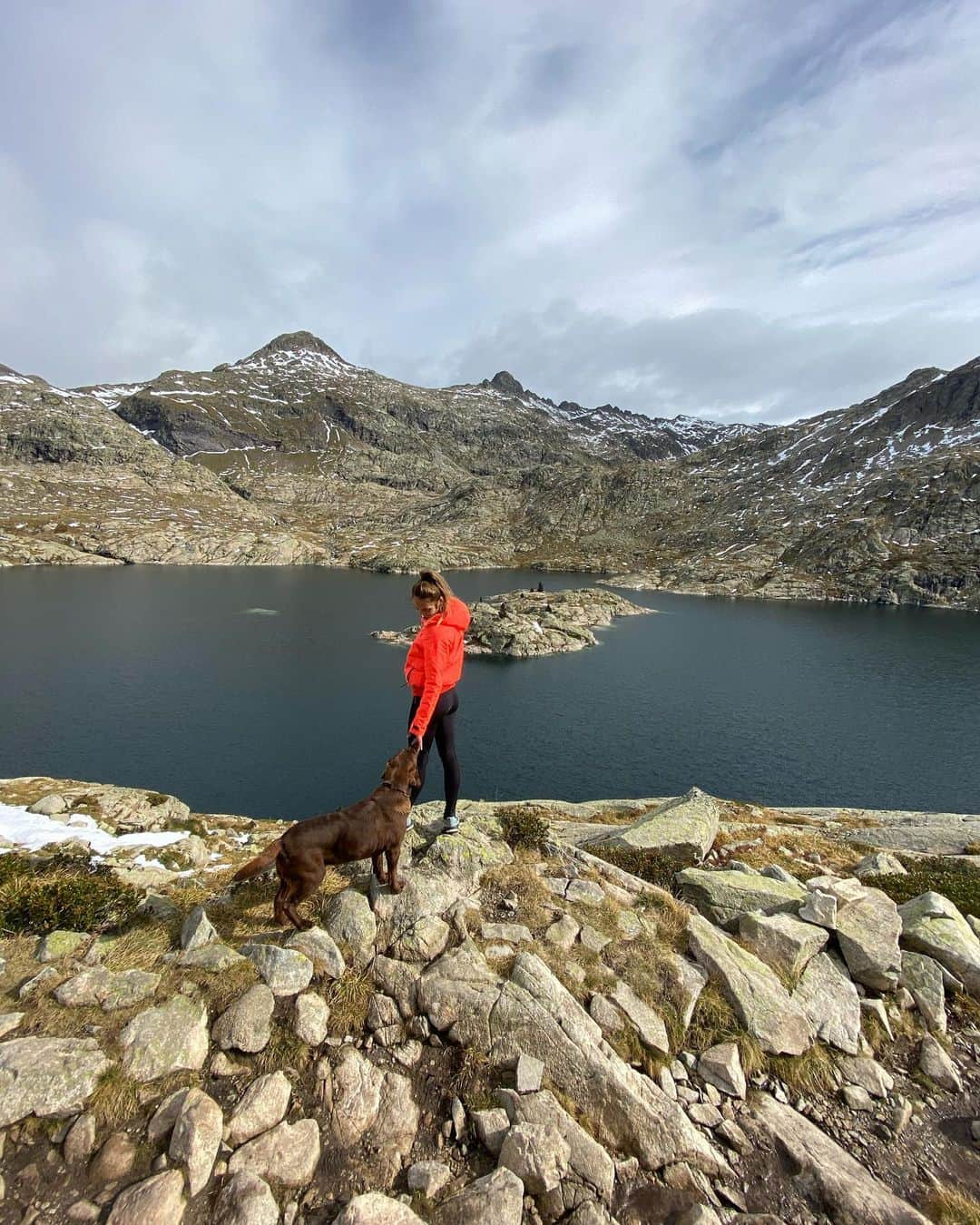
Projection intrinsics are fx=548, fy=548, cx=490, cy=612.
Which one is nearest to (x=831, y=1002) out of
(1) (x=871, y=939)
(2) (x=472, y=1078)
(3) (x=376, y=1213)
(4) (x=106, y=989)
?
(1) (x=871, y=939)

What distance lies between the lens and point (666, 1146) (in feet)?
20.2

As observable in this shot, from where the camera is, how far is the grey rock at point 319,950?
304 inches

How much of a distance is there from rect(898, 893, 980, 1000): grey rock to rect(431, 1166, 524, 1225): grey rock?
27.6 ft

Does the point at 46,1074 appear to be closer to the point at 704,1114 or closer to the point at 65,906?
the point at 65,906

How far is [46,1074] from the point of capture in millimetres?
5668

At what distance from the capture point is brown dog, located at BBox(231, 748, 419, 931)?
27.7ft

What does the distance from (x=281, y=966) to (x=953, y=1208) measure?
26.3ft

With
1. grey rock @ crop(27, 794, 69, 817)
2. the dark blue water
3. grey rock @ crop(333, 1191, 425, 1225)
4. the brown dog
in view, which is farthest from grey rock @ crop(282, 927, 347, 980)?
the dark blue water

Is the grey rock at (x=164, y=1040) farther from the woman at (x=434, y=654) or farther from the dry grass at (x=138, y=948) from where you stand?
the woman at (x=434, y=654)

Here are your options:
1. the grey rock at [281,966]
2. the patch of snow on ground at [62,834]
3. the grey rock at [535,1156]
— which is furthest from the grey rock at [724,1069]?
the patch of snow on ground at [62,834]

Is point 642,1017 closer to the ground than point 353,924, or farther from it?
closer to the ground

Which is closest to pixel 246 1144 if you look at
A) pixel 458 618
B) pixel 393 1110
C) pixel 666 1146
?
pixel 393 1110

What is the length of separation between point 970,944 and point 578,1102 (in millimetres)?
8115

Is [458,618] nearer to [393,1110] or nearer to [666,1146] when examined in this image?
[393,1110]
